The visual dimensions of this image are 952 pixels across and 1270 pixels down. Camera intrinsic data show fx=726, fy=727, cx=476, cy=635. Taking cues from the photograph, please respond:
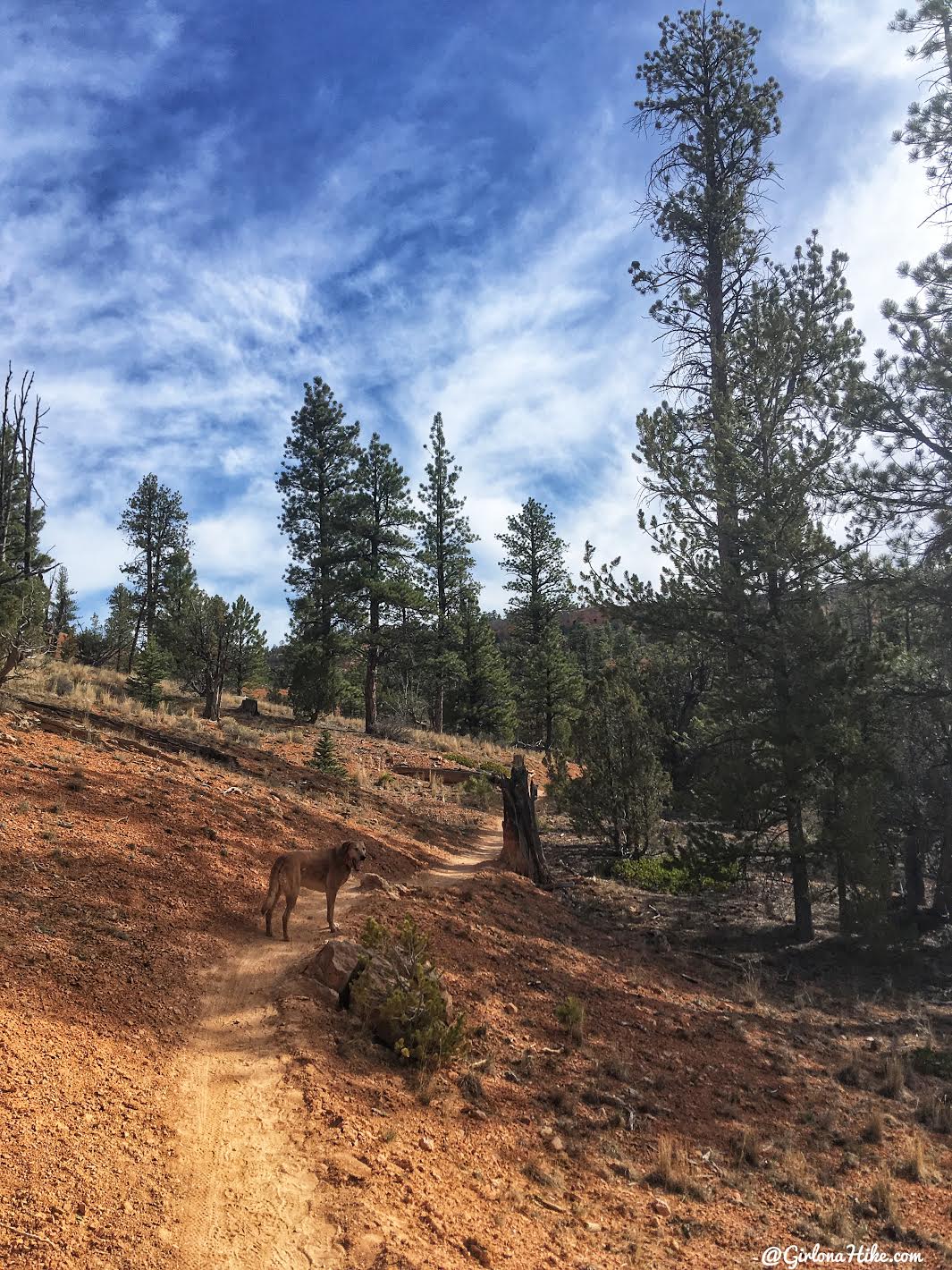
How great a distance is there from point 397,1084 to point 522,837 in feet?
27.6

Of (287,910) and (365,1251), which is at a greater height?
(287,910)

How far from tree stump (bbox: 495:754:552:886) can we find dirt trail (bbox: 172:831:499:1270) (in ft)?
24.6

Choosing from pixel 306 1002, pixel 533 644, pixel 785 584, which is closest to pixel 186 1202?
pixel 306 1002

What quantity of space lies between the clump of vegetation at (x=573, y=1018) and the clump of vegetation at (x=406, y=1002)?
1.52 meters

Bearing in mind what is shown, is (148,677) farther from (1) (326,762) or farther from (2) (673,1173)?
(2) (673,1173)

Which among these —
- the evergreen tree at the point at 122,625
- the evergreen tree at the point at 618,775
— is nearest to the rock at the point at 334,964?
the evergreen tree at the point at 618,775

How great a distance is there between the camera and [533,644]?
130 ft

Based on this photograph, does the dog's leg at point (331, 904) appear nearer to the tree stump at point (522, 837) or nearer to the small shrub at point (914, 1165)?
the small shrub at point (914, 1165)

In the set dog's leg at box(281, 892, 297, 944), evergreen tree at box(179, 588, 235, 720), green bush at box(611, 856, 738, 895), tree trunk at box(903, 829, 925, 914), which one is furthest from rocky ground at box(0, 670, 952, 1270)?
evergreen tree at box(179, 588, 235, 720)

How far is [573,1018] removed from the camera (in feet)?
23.7

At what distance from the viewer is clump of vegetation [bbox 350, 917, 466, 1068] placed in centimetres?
574

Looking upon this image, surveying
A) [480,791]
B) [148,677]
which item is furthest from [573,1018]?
[148,677]

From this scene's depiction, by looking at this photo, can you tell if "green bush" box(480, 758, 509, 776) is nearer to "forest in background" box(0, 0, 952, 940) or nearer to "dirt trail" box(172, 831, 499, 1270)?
"forest in background" box(0, 0, 952, 940)

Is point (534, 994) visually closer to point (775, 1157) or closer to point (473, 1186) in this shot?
point (775, 1157)
